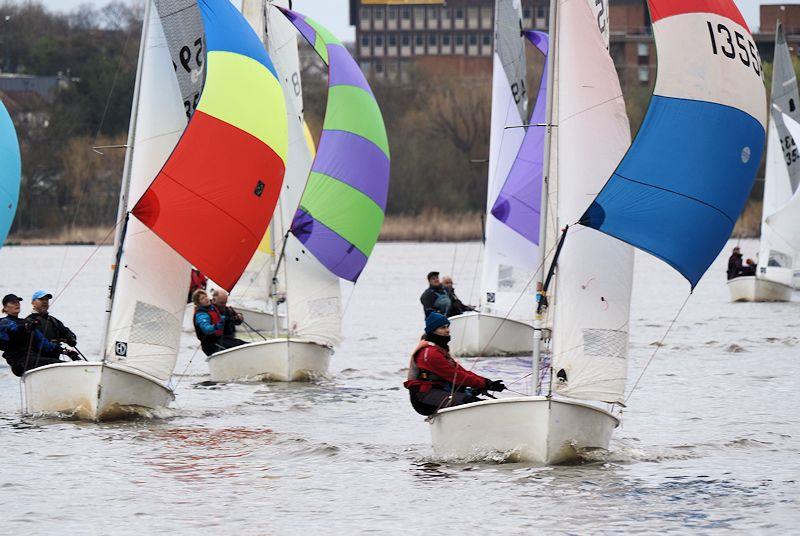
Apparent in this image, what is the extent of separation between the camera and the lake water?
9008 mm

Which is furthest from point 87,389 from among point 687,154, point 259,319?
point 259,319

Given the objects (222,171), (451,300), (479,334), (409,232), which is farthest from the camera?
(409,232)

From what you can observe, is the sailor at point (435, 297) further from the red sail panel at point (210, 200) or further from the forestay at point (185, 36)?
the forestay at point (185, 36)

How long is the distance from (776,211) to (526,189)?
10478 mm

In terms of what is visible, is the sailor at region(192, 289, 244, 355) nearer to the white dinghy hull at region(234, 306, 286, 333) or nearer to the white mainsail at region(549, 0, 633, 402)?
the white dinghy hull at region(234, 306, 286, 333)

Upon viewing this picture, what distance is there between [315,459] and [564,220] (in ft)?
8.95

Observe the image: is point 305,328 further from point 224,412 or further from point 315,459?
point 315,459

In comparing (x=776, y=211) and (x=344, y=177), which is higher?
(x=776, y=211)


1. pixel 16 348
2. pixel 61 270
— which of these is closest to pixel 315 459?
pixel 16 348

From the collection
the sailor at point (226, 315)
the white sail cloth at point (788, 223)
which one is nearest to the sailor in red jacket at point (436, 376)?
the sailor at point (226, 315)

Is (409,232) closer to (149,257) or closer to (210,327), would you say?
(210,327)

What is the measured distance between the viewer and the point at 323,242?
52.9 ft

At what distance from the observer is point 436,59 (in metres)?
91.6

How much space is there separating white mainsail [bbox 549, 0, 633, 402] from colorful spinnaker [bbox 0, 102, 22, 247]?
714cm
